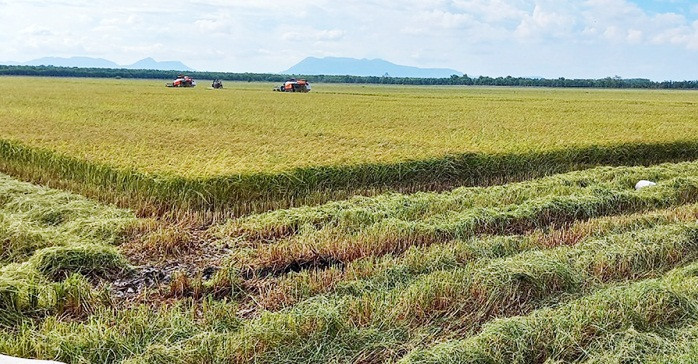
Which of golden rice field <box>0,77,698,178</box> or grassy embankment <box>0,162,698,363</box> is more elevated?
golden rice field <box>0,77,698,178</box>

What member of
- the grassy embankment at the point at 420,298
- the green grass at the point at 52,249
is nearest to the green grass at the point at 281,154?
the green grass at the point at 52,249

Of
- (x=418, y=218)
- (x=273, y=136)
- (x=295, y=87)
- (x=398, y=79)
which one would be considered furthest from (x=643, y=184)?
(x=398, y=79)

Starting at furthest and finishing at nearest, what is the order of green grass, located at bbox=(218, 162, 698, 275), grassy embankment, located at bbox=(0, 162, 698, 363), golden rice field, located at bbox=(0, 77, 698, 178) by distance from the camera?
golden rice field, located at bbox=(0, 77, 698, 178)
green grass, located at bbox=(218, 162, 698, 275)
grassy embankment, located at bbox=(0, 162, 698, 363)

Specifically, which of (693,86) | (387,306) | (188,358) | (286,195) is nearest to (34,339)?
(188,358)

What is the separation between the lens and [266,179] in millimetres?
7266

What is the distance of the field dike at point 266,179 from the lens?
672cm

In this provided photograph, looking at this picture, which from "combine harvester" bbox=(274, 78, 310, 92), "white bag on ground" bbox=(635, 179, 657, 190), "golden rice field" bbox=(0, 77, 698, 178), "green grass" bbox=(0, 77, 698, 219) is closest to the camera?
"green grass" bbox=(0, 77, 698, 219)

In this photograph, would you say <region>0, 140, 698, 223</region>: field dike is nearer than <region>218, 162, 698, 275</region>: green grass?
No

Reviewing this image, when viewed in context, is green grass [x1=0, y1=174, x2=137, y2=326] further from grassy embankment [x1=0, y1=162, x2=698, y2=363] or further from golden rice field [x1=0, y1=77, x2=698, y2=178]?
golden rice field [x1=0, y1=77, x2=698, y2=178]

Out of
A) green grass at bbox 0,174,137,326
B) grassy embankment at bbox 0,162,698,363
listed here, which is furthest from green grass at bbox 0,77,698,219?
grassy embankment at bbox 0,162,698,363

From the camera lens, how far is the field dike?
22.1 ft

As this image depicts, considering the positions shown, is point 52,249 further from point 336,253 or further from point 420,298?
point 420,298

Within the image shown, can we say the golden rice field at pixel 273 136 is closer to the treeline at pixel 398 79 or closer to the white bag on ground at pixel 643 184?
the white bag on ground at pixel 643 184

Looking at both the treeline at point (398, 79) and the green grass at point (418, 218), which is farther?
the treeline at point (398, 79)
